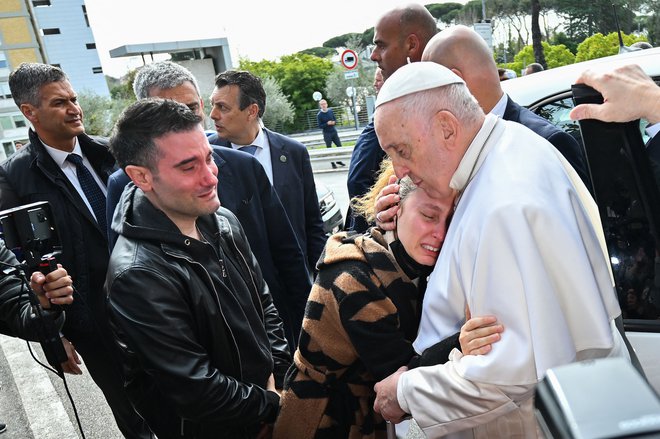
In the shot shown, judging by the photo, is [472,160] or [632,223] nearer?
[472,160]

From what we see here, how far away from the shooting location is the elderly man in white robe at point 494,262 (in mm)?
1276

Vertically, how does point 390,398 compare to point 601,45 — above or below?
below

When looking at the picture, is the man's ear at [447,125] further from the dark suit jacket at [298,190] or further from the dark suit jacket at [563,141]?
the dark suit jacket at [298,190]

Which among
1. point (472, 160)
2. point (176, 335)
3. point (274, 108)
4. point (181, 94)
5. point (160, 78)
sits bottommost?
point (274, 108)

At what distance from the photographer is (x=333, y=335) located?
5.66ft

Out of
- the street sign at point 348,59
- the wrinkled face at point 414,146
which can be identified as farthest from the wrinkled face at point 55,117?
the street sign at point 348,59

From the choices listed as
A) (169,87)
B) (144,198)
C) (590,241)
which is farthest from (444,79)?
(169,87)

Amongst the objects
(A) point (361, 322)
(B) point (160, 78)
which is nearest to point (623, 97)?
(A) point (361, 322)

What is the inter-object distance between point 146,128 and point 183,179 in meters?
0.22

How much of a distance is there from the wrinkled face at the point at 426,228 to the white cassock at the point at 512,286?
0.35ft

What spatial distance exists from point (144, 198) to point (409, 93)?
1105mm

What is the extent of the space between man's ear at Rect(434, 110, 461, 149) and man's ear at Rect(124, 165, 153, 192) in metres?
1.08

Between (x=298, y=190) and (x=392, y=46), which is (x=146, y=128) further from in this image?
(x=392, y=46)

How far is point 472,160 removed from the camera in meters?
1.45
